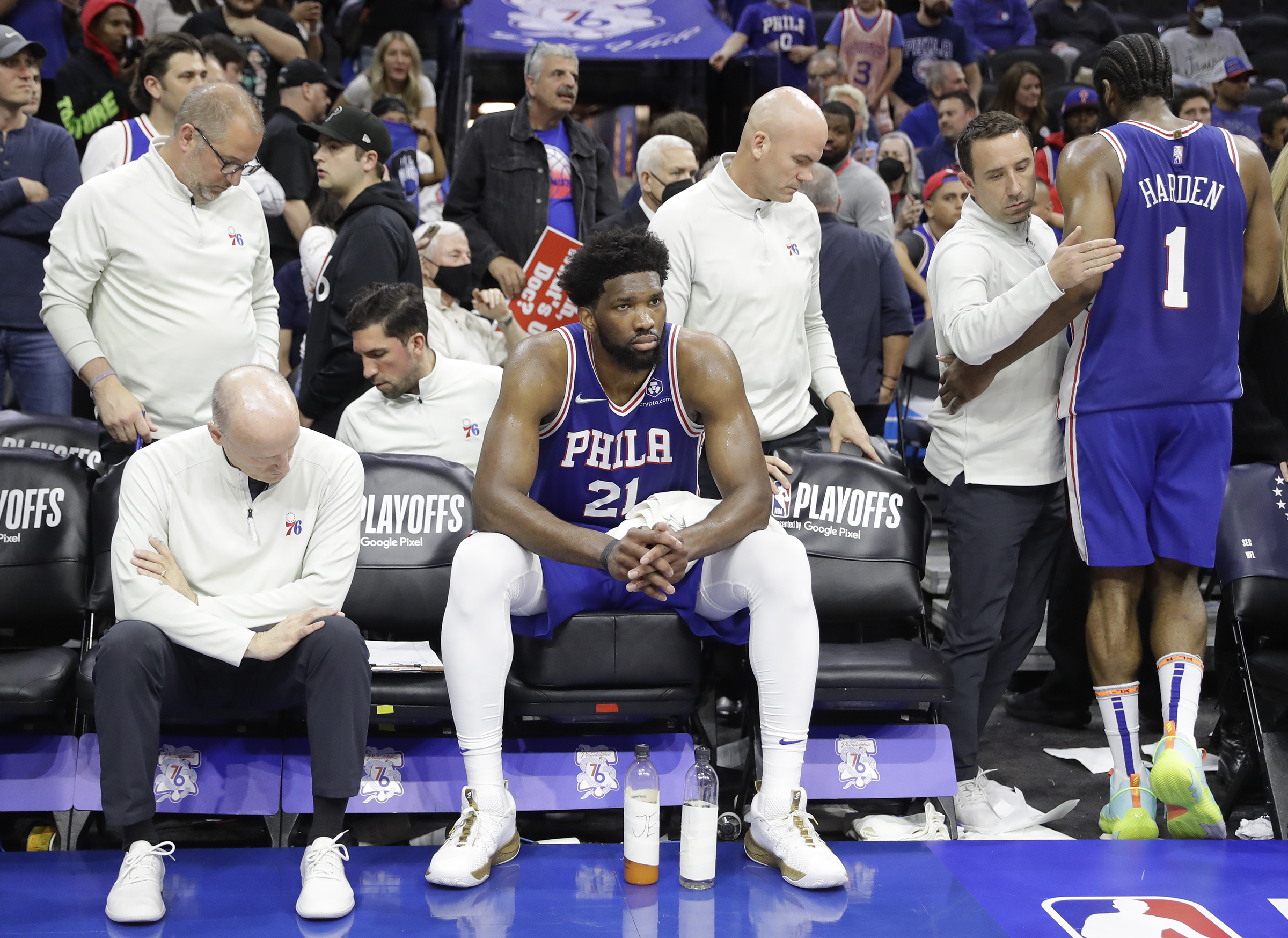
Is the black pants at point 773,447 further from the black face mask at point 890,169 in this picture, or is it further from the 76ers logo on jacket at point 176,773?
the black face mask at point 890,169

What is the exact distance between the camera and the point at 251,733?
11.6 ft

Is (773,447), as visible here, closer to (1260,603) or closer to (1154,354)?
(1154,354)

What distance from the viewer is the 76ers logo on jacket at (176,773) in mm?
3395

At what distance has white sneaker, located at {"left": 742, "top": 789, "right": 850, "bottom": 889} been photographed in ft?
10.2

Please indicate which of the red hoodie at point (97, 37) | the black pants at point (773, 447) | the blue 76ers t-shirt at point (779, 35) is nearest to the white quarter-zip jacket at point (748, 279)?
the black pants at point (773, 447)

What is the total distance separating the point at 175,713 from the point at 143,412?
100 cm

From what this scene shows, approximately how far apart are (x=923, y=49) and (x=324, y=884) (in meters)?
8.38

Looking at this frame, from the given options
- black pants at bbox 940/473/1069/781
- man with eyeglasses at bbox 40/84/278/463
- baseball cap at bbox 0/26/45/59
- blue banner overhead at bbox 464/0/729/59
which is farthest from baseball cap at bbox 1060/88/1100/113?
baseball cap at bbox 0/26/45/59

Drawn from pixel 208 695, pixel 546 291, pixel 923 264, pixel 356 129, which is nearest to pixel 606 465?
pixel 208 695

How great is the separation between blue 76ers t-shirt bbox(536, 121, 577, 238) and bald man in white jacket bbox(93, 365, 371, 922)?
2492 millimetres

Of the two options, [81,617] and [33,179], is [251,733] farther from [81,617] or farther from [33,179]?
[33,179]

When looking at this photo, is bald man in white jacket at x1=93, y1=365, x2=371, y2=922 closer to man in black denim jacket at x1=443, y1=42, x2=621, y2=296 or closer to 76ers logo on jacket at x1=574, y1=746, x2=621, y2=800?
76ers logo on jacket at x1=574, y1=746, x2=621, y2=800

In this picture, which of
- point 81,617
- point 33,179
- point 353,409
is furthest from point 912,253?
point 81,617

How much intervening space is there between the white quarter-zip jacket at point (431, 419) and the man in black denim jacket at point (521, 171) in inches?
48.4
